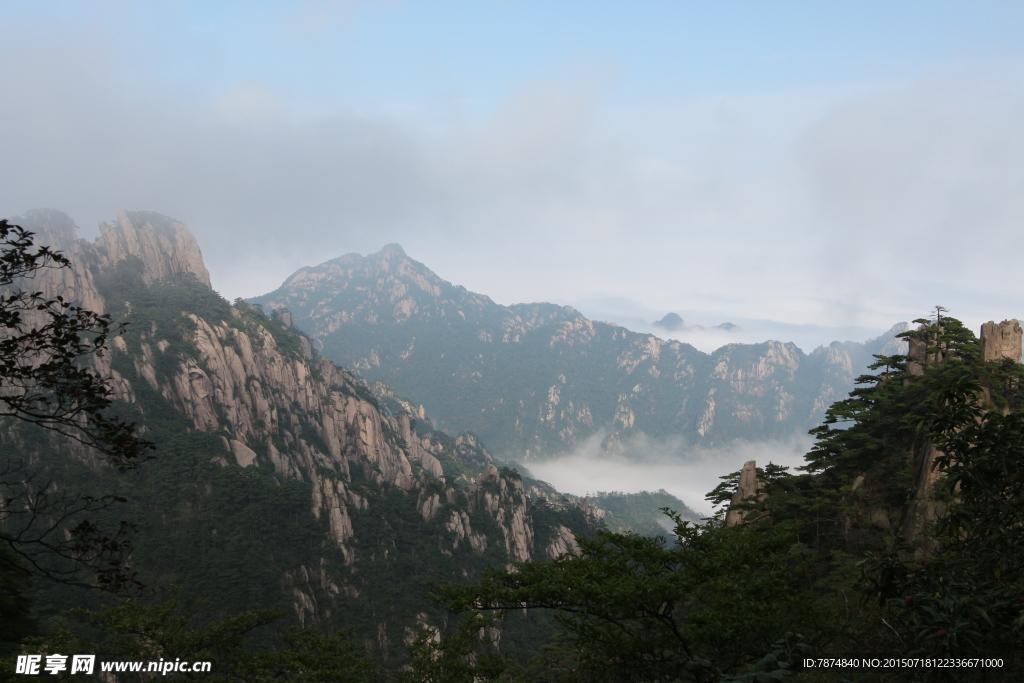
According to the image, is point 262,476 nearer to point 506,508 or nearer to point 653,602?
point 506,508

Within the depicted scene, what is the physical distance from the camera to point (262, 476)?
86875 millimetres

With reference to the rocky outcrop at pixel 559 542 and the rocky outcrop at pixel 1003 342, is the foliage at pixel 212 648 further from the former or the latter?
the rocky outcrop at pixel 559 542

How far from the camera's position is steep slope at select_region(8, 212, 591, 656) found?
230ft

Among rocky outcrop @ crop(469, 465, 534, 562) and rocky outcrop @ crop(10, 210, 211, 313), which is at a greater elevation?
rocky outcrop @ crop(10, 210, 211, 313)

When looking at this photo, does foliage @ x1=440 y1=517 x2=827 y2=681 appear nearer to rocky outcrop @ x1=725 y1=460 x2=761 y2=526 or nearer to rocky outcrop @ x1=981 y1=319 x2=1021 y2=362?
rocky outcrop @ x1=725 y1=460 x2=761 y2=526

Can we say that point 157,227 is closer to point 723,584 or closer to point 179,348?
point 179,348

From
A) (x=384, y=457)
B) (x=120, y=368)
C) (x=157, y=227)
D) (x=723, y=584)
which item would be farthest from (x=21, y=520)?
(x=157, y=227)

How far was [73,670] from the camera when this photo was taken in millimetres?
18141

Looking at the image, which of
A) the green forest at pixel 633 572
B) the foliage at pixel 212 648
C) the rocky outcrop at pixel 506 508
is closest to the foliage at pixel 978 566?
the green forest at pixel 633 572

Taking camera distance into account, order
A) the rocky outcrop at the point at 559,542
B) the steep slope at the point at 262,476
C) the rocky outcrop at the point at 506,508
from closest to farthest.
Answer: the steep slope at the point at 262,476 → the rocky outcrop at the point at 506,508 → the rocky outcrop at the point at 559,542

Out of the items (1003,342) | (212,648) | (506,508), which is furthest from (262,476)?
(1003,342)

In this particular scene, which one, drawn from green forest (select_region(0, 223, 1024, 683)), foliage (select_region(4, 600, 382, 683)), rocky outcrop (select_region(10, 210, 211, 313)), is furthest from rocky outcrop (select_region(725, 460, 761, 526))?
rocky outcrop (select_region(10, 210, 211, 313))

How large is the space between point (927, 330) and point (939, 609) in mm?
29278

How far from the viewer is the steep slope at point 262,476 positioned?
70.1 meters
